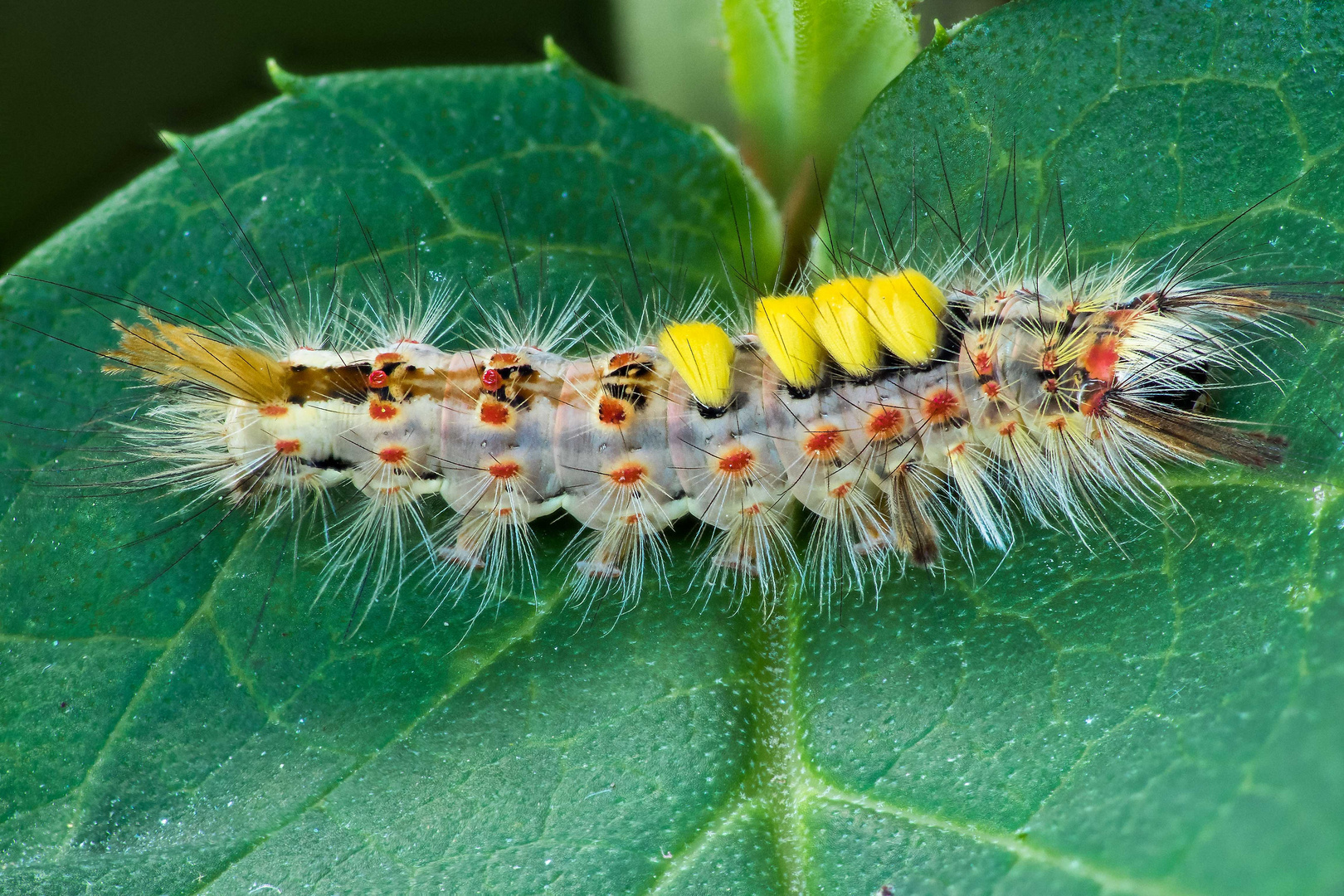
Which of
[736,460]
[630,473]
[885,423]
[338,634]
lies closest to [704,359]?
[736,460]

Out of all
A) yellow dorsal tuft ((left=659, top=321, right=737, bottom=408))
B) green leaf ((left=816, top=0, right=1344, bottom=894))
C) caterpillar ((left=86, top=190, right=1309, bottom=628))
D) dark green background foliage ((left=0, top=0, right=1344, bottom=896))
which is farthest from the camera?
yellow dorsal tuft ((left=659, top=321, right=737, bottom=408))

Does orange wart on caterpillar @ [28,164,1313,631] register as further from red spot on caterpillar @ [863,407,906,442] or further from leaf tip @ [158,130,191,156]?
leaf tip @ [158,130,191,156]

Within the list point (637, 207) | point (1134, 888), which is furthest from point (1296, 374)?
point (637, 207)

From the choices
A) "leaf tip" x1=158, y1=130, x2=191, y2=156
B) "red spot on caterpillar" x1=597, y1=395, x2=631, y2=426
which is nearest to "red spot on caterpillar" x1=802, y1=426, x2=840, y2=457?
"red spot on caterpillar" x1=597, y1=395, x2=631, y2=426

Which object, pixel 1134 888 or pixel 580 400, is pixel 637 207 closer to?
pixel 580 400

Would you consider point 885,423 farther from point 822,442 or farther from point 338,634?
point 338,634

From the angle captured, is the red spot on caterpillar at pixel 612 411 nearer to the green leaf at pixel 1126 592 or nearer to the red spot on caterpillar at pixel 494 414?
the red spot on caterpillar at pixel 494 414

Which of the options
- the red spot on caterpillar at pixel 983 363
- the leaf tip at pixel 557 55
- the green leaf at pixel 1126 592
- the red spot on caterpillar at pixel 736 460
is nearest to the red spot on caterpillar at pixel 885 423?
the red spot on caterpillar at pixel 983 363
